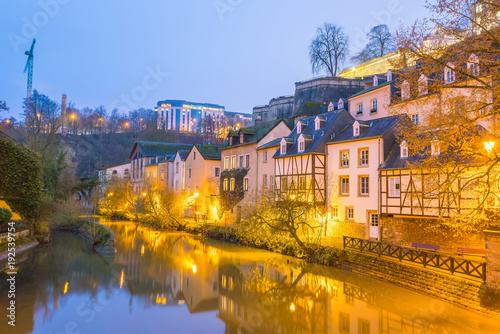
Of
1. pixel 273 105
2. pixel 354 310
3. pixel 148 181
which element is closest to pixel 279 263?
pixel 354 310

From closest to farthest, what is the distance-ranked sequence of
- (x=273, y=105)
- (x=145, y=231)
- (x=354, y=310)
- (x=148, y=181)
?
(x=354, y=310), (x=145, y=231), (x=148, y=181), (x=273, y=105)

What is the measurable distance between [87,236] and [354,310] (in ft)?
75.2

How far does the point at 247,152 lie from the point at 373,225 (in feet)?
48.8

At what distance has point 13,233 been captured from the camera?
70.1 ft

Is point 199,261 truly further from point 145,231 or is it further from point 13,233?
point 145,231

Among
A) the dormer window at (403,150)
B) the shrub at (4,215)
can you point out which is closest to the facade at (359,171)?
the dormer window at (403,150)

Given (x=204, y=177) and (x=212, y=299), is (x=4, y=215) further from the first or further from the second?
(x=204, y=177)

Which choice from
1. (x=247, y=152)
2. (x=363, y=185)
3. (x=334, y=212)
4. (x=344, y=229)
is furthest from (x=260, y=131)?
(x=344, y=229)

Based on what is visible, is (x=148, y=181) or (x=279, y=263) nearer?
(x=279, y=263)

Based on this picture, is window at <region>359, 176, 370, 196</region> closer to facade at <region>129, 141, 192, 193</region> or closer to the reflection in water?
the reflection in water

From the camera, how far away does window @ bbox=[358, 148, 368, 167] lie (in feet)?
74.1

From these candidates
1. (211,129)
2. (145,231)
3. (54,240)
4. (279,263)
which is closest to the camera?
(279,263)

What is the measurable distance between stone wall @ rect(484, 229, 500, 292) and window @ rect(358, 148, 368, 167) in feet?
34.4

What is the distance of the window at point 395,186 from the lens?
20281mm
